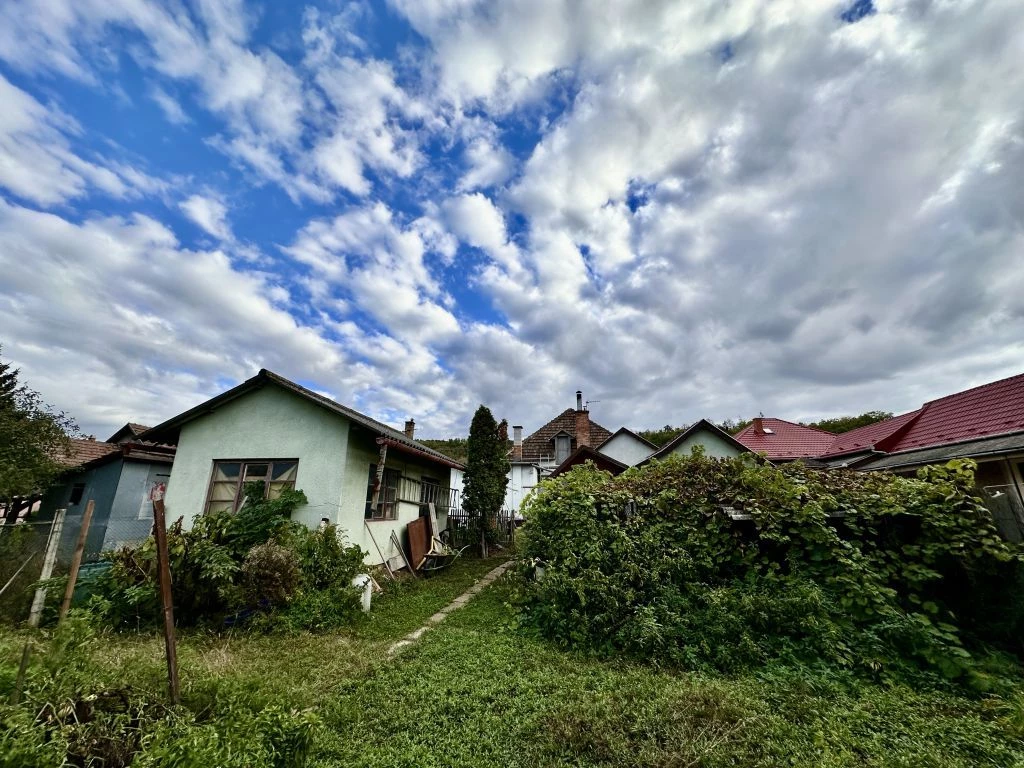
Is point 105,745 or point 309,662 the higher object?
point 105,745

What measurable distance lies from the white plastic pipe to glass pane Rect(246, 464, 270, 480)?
3.46 metres

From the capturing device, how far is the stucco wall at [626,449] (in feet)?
64.7

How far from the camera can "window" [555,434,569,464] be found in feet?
82.2

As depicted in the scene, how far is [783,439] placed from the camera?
1822 centimetres

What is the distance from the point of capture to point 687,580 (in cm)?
552

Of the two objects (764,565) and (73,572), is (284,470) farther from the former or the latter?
(764,565)

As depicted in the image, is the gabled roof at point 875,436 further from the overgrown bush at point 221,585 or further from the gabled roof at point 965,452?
the overgrown bush at point 221,585

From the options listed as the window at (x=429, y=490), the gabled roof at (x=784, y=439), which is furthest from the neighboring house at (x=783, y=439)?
the window at (x=429, y=490)

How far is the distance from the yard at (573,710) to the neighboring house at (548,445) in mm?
19596

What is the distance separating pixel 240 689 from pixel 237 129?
8.60 m

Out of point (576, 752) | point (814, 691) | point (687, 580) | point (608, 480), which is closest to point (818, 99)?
point (608, 480)

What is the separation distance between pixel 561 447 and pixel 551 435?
4.57 ft

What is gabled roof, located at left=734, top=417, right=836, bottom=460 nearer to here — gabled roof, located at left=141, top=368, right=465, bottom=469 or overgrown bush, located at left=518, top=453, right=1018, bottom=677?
overgrown bush, located at left=518, top=453, right=1018, bottom=677

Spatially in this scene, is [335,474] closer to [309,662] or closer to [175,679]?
[309,662]
